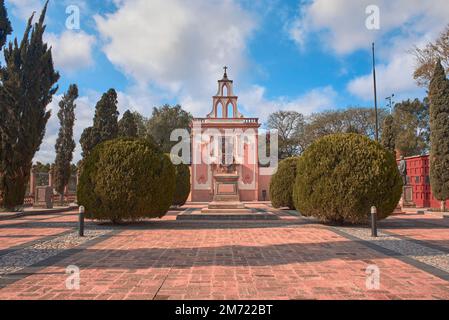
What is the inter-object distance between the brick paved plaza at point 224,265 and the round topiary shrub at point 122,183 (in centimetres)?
176

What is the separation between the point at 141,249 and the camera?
758cm

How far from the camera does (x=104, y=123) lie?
25875mm

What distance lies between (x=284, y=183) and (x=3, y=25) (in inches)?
680

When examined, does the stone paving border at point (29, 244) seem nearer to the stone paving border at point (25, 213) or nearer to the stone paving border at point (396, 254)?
the stone paving border at point (25, 213)

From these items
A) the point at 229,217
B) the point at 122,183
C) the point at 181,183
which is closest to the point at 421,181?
the point at 229,217

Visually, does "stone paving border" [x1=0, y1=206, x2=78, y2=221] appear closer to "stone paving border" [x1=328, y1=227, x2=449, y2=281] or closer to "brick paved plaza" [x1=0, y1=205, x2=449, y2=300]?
"brick paved plaza" [x1=0, y1=205, x2=449, y2=300]

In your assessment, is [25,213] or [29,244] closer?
[29,244]

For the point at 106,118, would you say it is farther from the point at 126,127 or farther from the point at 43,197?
the point at 43,197

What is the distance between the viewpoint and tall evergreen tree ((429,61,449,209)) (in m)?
18.0

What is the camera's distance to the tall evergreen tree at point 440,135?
1797 centimetres

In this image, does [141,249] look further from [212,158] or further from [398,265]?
[212,158]

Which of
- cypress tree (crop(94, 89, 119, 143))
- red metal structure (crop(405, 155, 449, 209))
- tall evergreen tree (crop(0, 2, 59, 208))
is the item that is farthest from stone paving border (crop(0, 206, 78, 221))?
red metal structure (crop(405, 155, 449, 209))
